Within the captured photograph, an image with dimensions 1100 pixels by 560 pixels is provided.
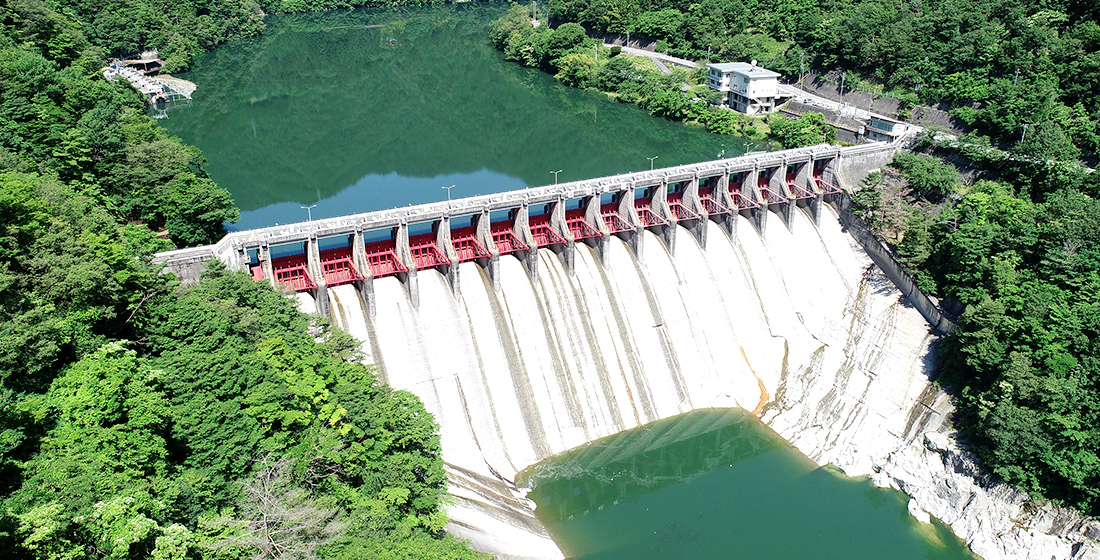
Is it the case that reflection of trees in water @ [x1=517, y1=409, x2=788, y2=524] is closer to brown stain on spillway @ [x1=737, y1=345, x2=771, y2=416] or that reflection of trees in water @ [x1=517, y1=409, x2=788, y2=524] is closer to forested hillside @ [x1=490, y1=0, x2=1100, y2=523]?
brown stain on spillway @ [x1=737, y1=345, x2=771, y2=416]

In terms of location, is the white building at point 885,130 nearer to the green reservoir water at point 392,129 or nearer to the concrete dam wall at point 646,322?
the concrete dam wall at point 646,322

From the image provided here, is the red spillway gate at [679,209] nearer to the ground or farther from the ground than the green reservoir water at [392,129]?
nearer to the ground

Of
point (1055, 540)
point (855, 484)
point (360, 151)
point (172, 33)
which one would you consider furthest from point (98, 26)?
point (1055, 540)

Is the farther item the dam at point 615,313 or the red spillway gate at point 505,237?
the red spillway gate at point 505,237

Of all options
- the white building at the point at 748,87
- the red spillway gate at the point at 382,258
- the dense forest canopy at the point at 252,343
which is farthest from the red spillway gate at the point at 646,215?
the white building at the point at 748,87

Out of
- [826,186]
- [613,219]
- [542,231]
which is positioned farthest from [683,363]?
[826,186]

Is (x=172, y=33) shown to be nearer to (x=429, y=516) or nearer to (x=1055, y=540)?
(x=429, y=516)
